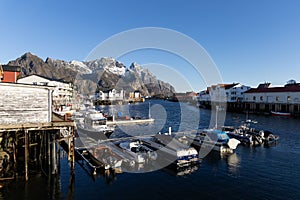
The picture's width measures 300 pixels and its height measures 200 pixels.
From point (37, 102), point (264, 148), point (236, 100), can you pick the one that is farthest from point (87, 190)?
point (236, 100)

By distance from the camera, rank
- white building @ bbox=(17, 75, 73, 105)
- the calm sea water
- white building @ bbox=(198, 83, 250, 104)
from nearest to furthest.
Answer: the calm sea water < white building @ bbox=(17, 75, 73, 105) < white building @ bbox=(198, 83, 250, 104)

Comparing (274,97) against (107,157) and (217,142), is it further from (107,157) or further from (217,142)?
(107,157)

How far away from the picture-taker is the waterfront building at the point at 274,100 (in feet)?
236

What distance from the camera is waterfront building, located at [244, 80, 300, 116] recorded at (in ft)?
236

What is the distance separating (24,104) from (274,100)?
283ft

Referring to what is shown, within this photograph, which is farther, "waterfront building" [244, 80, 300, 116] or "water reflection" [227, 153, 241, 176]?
"waterfront building" [244, 80, 300, 116]

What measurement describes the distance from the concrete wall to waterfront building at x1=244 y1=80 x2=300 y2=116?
3031 inches

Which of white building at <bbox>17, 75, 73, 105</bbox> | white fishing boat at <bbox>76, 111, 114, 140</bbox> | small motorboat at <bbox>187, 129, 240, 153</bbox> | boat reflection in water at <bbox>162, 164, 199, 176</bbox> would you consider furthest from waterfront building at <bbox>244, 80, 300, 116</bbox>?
white building at <bbox>17, 75, 73, 105</bbox>

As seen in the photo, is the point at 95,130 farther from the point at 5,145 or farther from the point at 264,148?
the point at 264,148

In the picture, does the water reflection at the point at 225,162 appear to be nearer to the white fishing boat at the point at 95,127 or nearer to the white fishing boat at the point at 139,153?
the white fishing boat at the point at 139,153

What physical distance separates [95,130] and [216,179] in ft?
83.2

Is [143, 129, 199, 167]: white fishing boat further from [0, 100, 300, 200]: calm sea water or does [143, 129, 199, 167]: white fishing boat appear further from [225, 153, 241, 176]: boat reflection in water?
[225, 153, 241, 176]: boat reflection in water

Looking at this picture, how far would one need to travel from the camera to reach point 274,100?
79.4m

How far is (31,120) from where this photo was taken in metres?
16.5
